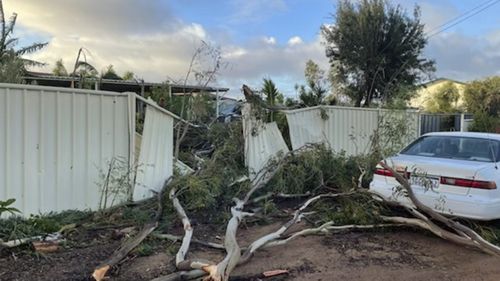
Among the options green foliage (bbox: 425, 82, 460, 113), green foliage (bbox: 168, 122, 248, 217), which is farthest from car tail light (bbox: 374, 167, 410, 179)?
green foliage (bbox: 425, 82, 460, 113)

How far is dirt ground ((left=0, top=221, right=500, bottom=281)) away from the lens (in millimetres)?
4418

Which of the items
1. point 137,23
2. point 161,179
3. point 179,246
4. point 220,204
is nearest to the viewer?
point 179,246

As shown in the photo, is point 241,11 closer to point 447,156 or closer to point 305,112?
point 305,112

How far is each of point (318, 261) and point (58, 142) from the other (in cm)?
382

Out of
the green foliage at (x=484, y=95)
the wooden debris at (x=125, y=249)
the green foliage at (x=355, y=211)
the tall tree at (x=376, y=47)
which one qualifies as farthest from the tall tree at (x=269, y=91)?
the green foliage at (x=484, y=95)

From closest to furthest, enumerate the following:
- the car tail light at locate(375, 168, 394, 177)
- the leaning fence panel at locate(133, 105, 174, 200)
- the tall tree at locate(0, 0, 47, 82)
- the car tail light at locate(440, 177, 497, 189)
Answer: the car tail light at locate(440, 177, 497, 189)
the car tail light at locate(375, 168, 394, 177)
the leaning fence panel at locate(133, 105, 174, 200)
the tall tree at locate(0, 0, 47, 82)

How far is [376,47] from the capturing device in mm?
20656

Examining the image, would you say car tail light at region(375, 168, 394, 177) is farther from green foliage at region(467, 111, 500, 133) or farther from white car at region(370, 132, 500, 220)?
green foliage at region(467, 111, 500, 133)

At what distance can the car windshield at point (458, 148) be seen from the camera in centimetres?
644

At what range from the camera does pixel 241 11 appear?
36.7 feet

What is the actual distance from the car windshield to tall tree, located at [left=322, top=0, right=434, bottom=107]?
13502 mm

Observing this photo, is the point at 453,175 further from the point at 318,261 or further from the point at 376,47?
the point at 376,47

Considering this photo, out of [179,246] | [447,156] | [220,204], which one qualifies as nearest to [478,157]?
[447,156]

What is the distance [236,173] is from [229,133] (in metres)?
1.09
